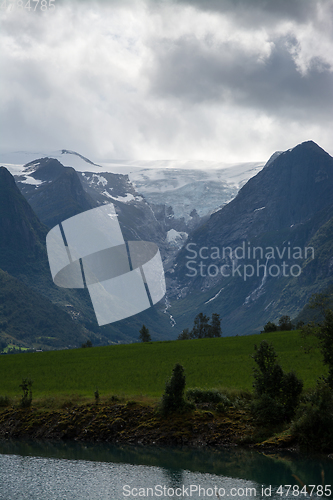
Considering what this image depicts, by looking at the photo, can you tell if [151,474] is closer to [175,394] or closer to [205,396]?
[175,394]

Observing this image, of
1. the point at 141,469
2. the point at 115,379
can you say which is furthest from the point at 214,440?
the point at 115,379

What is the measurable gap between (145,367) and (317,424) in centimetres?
3199

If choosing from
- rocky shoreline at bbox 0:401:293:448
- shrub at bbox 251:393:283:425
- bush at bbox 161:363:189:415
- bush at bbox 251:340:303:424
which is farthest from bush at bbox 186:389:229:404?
shrub at bbox 251:393:283:425

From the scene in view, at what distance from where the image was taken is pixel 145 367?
6125 cm

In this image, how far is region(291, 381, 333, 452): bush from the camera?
3219cm

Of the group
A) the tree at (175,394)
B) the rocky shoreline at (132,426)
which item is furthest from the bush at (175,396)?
the rocky shoreline at (132,426)

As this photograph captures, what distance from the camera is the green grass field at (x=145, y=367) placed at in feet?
160

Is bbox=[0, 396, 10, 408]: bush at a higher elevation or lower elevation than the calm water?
lower

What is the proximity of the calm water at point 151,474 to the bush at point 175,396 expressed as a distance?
14.8 feet

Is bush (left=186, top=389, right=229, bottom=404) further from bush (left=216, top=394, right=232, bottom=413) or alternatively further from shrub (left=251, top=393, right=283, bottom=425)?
shrub (left=251, top=393, right=283, bottom=425)

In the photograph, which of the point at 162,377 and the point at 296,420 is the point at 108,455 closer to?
the point at 296,420

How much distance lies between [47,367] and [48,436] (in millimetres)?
27490

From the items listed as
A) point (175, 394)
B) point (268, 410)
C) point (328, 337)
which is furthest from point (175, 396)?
point (328, 337)

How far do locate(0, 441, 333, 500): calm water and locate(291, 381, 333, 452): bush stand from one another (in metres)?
1.68
